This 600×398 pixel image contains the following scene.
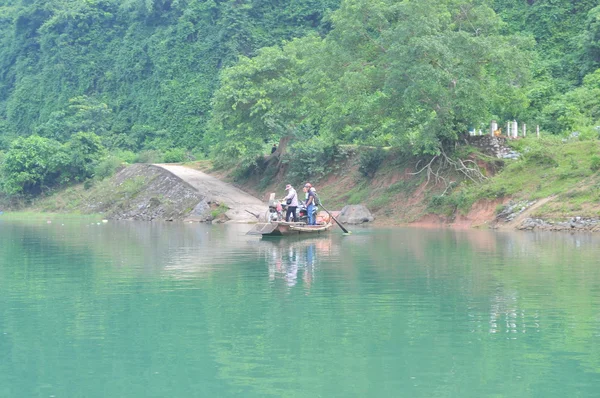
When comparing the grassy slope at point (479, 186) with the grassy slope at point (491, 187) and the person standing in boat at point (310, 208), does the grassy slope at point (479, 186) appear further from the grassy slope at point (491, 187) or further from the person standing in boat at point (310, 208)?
the person standing in boat at point (310, 208)

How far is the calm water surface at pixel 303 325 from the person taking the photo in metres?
9.59

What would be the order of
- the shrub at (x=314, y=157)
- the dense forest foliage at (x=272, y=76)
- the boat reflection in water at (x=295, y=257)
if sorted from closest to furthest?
the boat reflection in water at (x=295, y=257) → the dense forest foliage at (x=272, y=76) → the shrub at (x=314, y=157)

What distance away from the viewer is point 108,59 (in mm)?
91438

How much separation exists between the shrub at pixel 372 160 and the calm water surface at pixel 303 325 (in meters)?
23.3

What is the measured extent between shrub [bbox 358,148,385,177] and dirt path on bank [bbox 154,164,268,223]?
6.06 metres

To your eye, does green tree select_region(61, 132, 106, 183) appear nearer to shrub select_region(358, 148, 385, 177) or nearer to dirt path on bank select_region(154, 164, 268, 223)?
dirt path on bank select_region(154, 164, 268, 223)

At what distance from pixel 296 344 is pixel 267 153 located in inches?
1873

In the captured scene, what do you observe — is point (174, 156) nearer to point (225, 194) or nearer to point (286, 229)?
point (225, 194)

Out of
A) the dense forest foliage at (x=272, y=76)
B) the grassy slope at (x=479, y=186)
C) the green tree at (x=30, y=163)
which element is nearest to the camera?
the grassy slope at (x=479, y=186)

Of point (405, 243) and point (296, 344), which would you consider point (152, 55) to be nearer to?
point (405, 243)

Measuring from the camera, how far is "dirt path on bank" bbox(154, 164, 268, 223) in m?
46.1

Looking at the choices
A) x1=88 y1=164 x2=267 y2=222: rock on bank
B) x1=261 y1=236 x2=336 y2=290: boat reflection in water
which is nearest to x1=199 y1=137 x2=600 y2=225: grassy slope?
x1=88 y1=164 x2=267 y2=222: rock on bank

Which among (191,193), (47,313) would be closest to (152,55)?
(191,193)

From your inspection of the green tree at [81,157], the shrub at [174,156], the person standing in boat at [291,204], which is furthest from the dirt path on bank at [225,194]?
the person standing in boat at [291,204]
